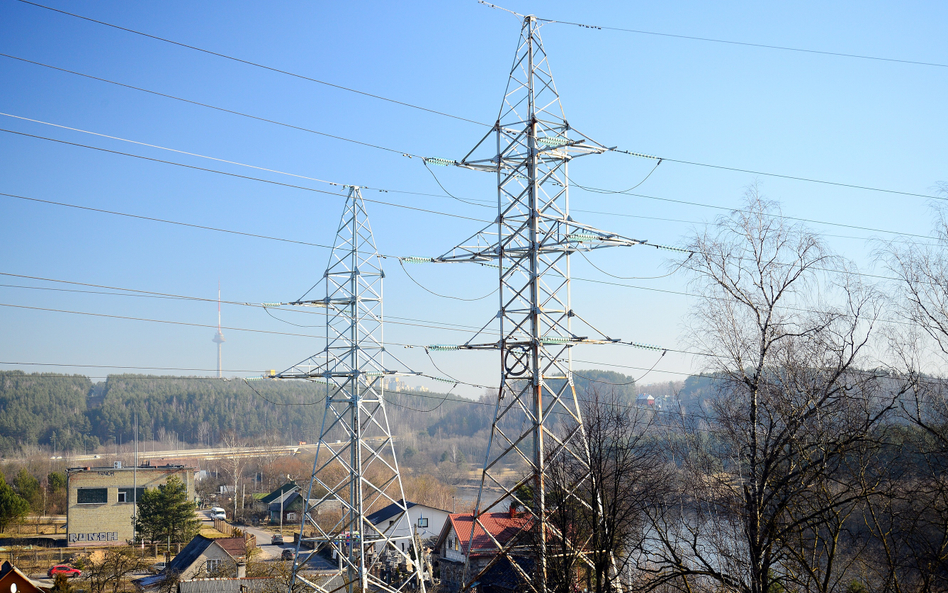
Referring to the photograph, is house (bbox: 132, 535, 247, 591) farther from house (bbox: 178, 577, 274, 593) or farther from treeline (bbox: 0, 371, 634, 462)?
treeline (bbox: 0, 371, 634, 462)

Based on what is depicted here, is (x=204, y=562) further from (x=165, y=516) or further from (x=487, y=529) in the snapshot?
(x=487, y=529)

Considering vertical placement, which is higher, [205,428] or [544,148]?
[544,148]

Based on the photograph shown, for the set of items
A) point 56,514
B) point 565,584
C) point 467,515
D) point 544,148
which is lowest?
point 56,514

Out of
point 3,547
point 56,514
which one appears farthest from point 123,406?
point 3,547

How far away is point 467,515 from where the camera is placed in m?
34.2

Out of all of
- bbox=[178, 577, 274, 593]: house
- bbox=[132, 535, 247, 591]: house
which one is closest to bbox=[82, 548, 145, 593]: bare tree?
bbox=[132, 535, 247, 591]: house

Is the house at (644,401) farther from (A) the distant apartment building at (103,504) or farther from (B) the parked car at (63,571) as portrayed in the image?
(A) the distant apartment building at (103,504)

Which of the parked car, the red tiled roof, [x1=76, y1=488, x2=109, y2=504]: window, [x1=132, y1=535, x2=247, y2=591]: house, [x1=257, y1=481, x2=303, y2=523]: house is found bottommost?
[x1=257, y1=481, x2=303, y2=523]: house

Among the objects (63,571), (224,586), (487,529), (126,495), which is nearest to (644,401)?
(487,529)

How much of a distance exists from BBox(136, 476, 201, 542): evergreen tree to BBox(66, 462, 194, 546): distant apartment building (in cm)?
876

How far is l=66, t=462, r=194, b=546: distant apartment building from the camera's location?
52.1 meters

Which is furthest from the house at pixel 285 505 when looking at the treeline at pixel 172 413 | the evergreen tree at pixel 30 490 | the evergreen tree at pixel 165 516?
the treeline at pixel 172 413

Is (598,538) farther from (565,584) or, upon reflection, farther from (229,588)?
(229,588)

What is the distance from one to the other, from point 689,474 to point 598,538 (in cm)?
715
